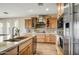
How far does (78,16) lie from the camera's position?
4.50 ft

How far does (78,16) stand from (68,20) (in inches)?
4.7

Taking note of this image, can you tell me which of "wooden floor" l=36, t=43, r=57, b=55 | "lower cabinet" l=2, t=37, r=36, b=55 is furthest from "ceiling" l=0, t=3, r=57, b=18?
"wooden floor" l=36, t=43, r=57, b=55

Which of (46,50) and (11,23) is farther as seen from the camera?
(46,50)

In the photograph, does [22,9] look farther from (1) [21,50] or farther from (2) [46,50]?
(2) [46,50]

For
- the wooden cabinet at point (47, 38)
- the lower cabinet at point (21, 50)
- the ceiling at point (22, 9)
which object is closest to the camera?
the lower cabinet at point (21, 50)

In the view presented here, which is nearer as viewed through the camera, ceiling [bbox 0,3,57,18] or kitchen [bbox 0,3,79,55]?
kitchen [bbox 0,3,79,55]

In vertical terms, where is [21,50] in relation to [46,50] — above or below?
above

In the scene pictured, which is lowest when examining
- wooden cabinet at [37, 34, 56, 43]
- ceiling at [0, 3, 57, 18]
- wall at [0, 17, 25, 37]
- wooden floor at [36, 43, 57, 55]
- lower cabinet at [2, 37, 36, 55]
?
wooden floor at [36, 43, 57, 55]

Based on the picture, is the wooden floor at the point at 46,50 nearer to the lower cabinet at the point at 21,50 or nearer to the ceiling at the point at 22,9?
the lower cabinet at the point at 21,50

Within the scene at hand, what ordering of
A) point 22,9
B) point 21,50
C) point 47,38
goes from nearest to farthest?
point 21,50 < point 22,9 < point 47,38

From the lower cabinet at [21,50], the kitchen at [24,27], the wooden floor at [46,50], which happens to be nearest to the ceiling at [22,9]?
the kitchen at [24,27]

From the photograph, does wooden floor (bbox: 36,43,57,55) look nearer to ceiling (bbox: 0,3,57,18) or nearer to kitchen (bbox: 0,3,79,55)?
kitchen (bbox: 0,3,79,55)

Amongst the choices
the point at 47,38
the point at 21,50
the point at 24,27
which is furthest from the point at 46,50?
the point at 21,50

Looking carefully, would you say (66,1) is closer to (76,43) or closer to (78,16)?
(78,16)
